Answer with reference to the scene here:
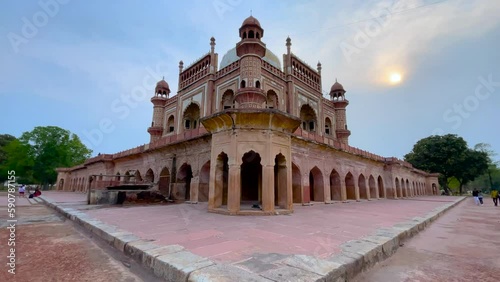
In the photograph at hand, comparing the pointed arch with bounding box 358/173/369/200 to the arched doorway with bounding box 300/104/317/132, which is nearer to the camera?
the pointed arch with bounding box 358/173/369/200

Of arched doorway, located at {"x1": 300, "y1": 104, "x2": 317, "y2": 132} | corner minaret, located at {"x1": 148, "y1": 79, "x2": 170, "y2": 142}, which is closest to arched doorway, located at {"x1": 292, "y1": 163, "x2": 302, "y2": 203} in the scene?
arched doorway, located at {"x1": 300, "y1": 104, "x2": 317, "y2": 132}

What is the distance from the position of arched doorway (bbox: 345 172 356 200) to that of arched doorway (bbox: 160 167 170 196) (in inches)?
519

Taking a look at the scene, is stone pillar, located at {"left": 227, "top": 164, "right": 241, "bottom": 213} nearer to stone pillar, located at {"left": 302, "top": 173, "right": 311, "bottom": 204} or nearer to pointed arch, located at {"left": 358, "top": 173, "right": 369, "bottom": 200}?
stone pillar, located at {"left": 302, "top": 173, "right": 311, "bottom": 204}

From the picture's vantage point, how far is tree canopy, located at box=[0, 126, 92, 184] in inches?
1544

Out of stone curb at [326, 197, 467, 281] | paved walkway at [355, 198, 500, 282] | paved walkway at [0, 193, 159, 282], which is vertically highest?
stone curb at [326, 197, 467, 281]

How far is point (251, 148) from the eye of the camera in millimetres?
8773

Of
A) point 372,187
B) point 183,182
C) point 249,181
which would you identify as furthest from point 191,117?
point 372,187

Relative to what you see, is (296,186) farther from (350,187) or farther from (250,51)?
(250,51)

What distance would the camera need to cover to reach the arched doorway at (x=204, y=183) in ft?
42.5

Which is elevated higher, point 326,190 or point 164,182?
point 164,182

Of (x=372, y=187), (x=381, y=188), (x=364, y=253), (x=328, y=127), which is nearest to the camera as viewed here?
(x=364, y=253)

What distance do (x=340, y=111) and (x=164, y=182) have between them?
75.0ft

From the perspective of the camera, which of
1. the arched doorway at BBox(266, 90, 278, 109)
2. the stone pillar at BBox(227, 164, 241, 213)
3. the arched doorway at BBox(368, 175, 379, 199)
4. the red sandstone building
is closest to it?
the stone pillar at BBox(227, 164, 241, 213)

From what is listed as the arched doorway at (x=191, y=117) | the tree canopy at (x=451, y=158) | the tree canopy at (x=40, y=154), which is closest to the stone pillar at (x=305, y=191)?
the arched doorway at (x=191, y=117)
